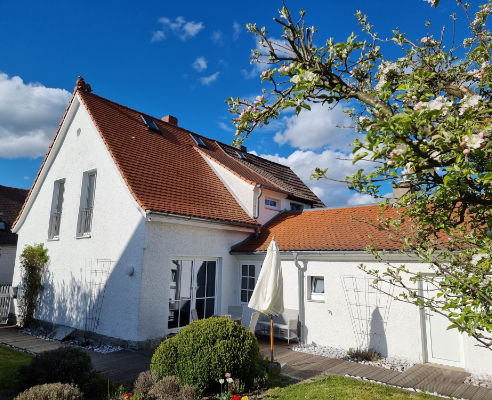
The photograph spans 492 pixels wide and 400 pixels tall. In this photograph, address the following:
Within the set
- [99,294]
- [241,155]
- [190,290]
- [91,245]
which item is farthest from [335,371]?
[241,155]

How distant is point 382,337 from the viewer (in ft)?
31.4

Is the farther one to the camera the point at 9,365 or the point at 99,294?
the point at 99,294

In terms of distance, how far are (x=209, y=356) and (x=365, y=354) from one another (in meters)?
5.24

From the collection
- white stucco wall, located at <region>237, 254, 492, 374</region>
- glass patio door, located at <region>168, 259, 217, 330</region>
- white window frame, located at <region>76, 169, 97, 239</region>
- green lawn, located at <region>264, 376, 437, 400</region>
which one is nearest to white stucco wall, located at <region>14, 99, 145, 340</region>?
white window frame, located at <region>76, 169, 97, 239</region>

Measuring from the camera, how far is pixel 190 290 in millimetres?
11336

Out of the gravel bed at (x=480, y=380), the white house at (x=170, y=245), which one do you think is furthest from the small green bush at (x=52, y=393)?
the gravel bed at (x=480, y=380)

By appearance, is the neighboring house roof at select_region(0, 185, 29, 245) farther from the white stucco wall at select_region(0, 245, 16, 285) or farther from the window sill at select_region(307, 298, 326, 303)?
the window sill at select_region(307, 298, 326, 303)

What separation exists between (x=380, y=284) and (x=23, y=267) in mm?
14211

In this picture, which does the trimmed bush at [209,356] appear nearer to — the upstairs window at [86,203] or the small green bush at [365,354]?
the small green bush at [365,354]

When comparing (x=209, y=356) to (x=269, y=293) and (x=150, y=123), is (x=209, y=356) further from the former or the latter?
(x=150, y=123)

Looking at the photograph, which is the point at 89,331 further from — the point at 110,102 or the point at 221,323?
the point at 110,102

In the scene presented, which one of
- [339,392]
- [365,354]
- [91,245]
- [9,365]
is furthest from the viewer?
[91,245]

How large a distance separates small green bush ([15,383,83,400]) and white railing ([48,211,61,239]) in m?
9.89

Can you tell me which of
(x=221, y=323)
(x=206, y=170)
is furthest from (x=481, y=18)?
(x=206, y=170)
